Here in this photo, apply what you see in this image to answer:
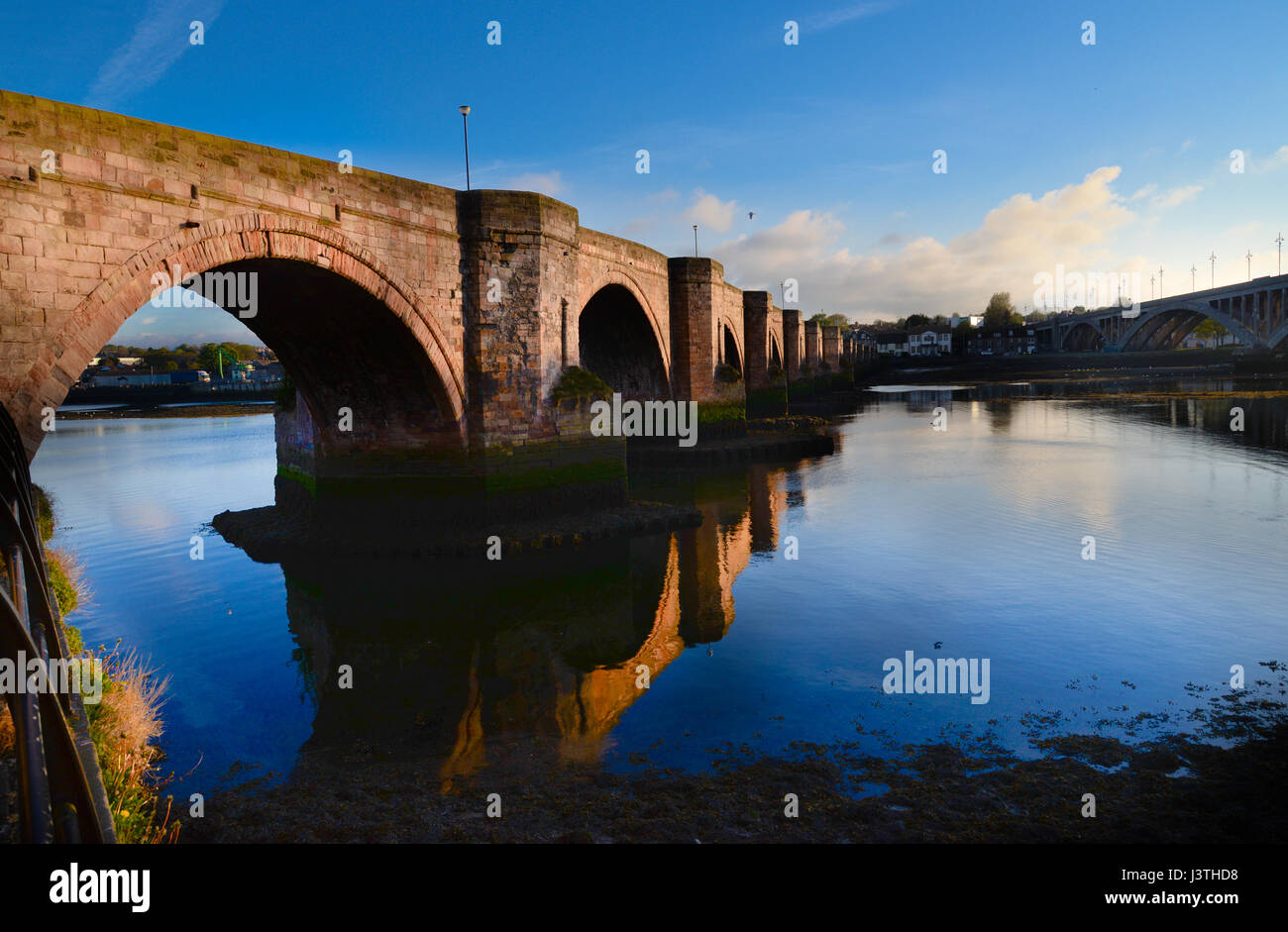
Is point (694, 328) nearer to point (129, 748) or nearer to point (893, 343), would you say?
point (129, 748)

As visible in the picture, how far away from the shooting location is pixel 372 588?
13680mm

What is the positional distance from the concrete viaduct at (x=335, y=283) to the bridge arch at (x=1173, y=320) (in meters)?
79.9

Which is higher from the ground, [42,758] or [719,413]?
[719,413]

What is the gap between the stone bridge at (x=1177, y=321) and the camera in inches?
2825

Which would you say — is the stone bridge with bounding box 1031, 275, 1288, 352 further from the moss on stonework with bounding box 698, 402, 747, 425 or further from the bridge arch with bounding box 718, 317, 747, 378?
the moss on stonework with bounding box 698, 402, 747, 425

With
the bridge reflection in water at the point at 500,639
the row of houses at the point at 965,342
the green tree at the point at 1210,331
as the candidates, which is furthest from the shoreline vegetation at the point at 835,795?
the green tree at the point at 1210,331

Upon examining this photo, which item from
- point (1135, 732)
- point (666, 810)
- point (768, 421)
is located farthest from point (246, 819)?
point (768, 421)

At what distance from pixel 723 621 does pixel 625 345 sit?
18320 mm

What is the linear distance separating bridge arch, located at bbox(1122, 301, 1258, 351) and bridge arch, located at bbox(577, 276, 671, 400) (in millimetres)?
74151

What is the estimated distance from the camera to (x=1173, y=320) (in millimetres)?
104688

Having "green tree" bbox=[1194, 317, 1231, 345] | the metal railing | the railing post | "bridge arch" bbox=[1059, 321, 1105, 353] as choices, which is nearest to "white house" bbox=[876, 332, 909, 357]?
"bridge arch" bbox=[1059, 321, 1105, 353]

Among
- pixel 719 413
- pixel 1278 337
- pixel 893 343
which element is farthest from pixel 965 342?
pixel 719 413

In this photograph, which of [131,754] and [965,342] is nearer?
[131,754]
